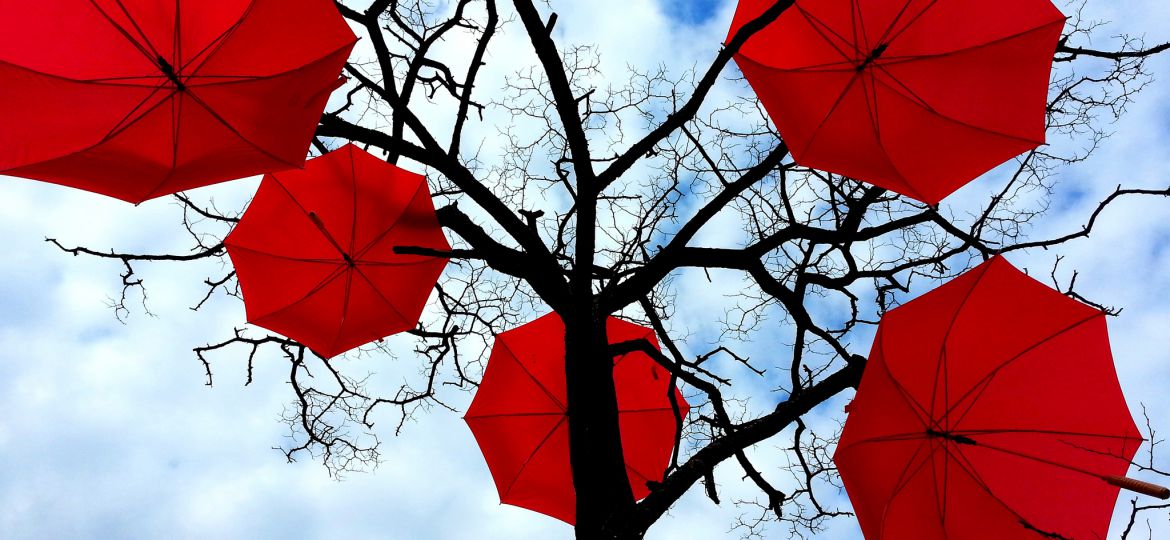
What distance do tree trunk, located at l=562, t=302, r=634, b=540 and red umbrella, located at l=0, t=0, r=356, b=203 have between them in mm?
2162

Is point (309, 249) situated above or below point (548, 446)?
above

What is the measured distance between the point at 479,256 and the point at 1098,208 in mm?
4398

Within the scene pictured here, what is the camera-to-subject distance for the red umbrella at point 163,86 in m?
3.97

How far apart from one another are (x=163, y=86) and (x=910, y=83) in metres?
4.46

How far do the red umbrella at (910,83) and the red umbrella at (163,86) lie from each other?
2718mm

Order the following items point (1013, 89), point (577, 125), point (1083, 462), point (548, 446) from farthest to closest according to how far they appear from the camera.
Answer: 1. point (548, 446)
2. point (577, 125)
3. point (1013, 89)
4. point (1083, 462)

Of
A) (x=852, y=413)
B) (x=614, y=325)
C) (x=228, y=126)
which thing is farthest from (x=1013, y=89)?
(x=228, y=126)

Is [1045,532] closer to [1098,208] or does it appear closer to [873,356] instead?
[873,356]

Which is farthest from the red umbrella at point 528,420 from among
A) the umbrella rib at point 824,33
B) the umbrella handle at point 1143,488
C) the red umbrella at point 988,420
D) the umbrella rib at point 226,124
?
the umbrella handle at point 1143,488

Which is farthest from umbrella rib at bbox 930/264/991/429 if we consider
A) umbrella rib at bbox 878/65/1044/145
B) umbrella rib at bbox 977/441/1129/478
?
umbrella rib at bbox 878/65/1044/145

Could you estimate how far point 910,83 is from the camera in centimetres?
468

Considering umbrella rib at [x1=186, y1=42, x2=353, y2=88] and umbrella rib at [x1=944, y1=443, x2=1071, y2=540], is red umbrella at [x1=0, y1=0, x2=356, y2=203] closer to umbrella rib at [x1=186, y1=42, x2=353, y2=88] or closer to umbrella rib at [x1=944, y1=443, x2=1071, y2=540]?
umbrella rib at [x1=186, y1=42, x2=353, y2=88]

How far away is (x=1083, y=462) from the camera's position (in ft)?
14.5

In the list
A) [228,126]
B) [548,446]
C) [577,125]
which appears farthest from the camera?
[548,446]
